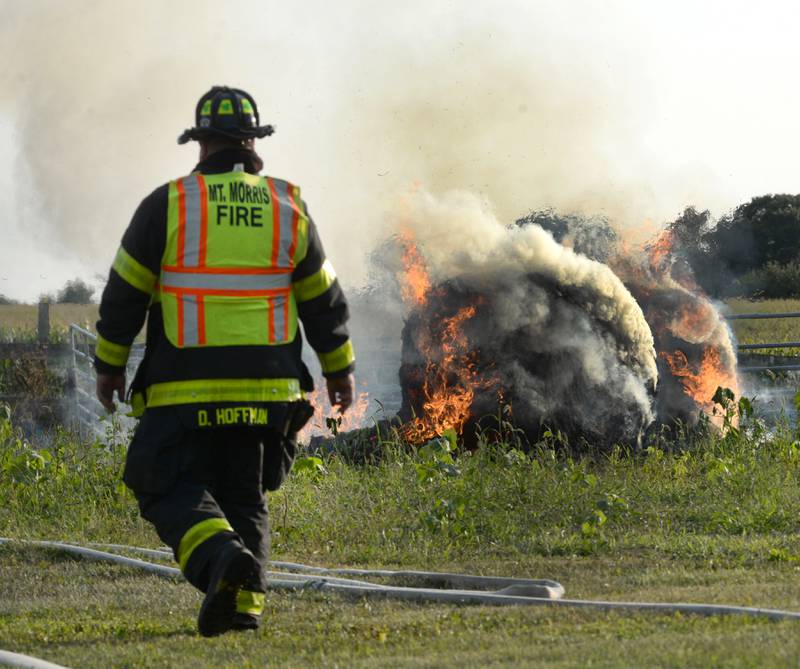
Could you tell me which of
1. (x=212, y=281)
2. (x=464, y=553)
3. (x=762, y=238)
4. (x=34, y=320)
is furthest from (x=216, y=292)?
(x=34, y=320)

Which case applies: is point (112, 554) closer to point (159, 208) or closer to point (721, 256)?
point (159, 208)

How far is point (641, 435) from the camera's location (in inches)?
451

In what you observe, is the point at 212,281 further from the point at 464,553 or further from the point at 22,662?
the point at 464,553

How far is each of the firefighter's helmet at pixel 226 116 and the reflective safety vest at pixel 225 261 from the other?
19cm

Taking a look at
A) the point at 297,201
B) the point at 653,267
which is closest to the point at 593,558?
the point at 297,201

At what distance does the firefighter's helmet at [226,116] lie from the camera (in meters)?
5.12

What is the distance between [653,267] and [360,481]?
5.99m

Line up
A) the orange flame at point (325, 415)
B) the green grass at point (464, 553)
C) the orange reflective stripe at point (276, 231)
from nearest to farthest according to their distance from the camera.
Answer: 1. the green grass at point (464, 553)
2. the orange reflective stripe at point (276, 231)
3. the orange flame at point (325, 415)

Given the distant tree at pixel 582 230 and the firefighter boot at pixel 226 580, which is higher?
the distant tree at pixel 582 230

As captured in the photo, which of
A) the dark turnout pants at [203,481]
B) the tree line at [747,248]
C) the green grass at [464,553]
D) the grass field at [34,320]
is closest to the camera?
the green grass at [464,553]

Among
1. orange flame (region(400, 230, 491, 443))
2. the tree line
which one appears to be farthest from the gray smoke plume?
the tree line

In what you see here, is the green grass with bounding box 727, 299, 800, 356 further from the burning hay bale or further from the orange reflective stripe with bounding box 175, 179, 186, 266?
the orange reflective stripe with bounding box 175, 179, 186, 266

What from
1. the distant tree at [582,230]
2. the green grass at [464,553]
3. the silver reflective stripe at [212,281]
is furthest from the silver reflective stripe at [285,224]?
the distant tree at [582,230]

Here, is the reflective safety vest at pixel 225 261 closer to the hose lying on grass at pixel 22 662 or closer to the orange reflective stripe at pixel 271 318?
the orange reflective stripe at pixel 271 318
